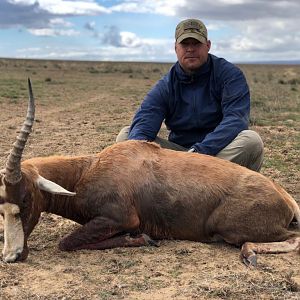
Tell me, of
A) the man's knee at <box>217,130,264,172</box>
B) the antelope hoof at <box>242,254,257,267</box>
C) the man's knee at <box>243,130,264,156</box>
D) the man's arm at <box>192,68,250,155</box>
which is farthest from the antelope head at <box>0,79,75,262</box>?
the man's knee at <box>243,130,264,156</box>

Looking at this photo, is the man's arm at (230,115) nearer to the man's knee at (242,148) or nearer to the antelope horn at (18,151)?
the man's knee at (242,148)

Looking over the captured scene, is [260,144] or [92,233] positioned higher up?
[260,144]

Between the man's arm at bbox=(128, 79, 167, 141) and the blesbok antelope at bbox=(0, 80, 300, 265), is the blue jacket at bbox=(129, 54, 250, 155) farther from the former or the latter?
the blesbok antelope at bbox=(0, 80, 300, 265)

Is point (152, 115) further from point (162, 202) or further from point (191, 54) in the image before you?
point (162, 202)

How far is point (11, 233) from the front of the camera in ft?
16.6

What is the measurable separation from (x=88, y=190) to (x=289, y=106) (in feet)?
53.9

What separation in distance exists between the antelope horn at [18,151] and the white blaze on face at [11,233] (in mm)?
260

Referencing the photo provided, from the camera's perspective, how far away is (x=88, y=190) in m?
5.64

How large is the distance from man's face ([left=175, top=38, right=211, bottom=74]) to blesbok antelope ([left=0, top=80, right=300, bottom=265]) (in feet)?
5.52

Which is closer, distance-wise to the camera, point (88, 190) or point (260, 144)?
point (88, 190)

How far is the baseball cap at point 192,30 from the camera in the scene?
7.07 metres

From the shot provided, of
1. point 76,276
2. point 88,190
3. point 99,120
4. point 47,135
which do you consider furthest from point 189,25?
point 99,120

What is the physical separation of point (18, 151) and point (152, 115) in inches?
104

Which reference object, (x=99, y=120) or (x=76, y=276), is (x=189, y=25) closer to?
(x=76, y=276)
